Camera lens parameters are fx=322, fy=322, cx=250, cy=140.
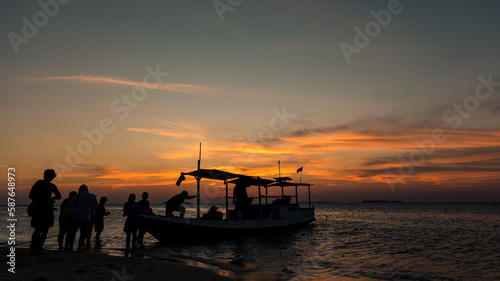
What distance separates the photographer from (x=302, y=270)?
519 inches

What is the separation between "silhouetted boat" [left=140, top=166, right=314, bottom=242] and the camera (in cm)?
1936

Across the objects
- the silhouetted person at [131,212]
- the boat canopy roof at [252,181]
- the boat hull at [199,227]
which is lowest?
the boat hull at [199,227]

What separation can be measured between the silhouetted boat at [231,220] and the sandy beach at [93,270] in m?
7.57

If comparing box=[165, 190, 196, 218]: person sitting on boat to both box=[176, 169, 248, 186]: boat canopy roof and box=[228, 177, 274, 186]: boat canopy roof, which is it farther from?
box=[228, 177, 274, 186]: boat canopy roof

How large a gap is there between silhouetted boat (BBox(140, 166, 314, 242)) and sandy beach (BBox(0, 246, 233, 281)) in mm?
7572

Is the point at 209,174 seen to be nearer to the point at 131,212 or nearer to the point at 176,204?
the point at 176,204

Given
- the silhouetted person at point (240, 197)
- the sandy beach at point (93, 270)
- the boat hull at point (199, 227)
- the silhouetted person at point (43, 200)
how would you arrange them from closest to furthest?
the sandy beach at point (93, 270), the silhouetted person at point (43, 200), the boat hull at point (199, 227), the silhouetted person at point (240, 197)

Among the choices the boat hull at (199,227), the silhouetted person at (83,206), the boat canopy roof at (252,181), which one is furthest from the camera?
the boat canopy roof at (252,181)

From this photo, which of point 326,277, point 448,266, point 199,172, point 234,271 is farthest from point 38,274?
point 448,266

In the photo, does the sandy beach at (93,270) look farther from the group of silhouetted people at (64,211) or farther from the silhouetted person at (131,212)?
the silhouetted person at (131,212)

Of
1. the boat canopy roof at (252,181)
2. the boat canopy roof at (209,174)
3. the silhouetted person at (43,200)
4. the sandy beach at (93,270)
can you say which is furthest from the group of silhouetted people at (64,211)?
the boat canopy roof at (252,181)

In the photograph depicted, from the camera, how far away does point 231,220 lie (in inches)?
890

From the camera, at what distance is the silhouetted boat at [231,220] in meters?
19.4

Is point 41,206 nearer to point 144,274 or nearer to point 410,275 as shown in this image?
point 144,274
